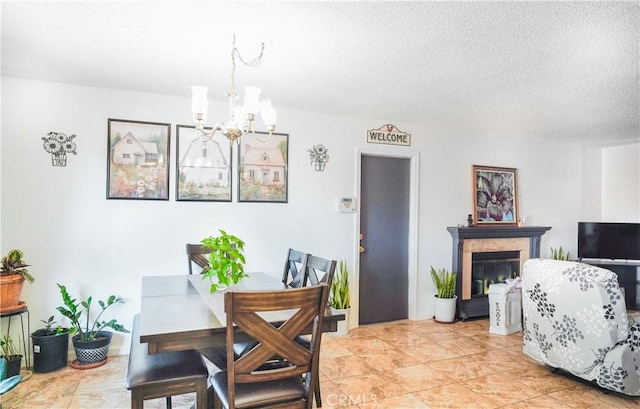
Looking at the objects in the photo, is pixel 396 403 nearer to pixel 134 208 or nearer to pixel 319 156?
pixel 319 156

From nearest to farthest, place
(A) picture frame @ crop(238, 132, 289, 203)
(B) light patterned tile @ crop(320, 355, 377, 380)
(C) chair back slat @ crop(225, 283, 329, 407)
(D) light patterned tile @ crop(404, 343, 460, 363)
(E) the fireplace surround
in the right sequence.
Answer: (C) chair back slat @ crop(225, 283, 329, 407), (B) light patterned tile @ crop(320, 355, 377, 380), (D) light patterned tile @ crop(404, 343, 460, 363), (A) picture frame @ crop(238, 132, 289, 203), (E) the fireplace surround

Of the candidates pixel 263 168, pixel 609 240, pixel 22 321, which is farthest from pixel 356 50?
pixel 609 240

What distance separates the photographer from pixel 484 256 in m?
5.13

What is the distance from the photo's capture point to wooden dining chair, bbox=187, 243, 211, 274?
11.4 feet

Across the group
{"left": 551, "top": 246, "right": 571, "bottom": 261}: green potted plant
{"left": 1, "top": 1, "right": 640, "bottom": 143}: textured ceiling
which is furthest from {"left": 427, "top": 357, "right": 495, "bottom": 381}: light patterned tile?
{"left": 551, "top": 246, "right": 571, "bottom": 261}: green potted plant

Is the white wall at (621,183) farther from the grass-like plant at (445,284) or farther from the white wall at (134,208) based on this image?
the grass-like plant at (445,284)

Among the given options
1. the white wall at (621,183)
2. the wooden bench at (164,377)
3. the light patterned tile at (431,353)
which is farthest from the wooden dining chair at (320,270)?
the white wall at (621,183)

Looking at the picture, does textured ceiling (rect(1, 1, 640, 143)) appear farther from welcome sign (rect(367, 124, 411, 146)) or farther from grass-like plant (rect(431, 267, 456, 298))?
grass-like plant (rect(431, 267, 456, 298))

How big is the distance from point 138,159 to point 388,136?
2.66 meters

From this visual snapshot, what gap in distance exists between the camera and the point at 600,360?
2797 millimetres

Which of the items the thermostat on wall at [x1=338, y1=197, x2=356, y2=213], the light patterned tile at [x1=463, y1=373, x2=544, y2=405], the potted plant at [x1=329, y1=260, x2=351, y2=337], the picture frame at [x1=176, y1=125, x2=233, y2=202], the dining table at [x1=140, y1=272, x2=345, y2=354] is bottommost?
the light patterned tile at [x1=463, y1=373, x2=544, y2=405]

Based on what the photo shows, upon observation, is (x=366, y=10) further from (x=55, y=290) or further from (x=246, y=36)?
(x=55, y=290)

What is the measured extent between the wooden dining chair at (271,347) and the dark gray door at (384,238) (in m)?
2.69

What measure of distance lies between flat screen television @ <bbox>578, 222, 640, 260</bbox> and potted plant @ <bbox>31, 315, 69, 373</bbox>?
20.1 feet
